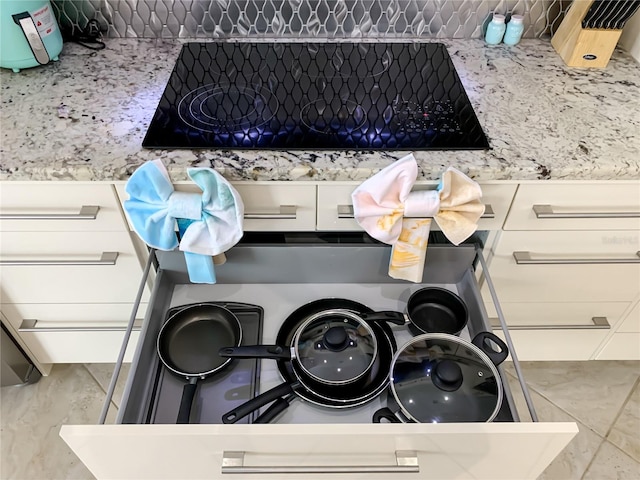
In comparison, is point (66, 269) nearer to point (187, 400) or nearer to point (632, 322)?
point (187, 400)

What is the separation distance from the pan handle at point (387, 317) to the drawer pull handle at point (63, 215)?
1.88 feet

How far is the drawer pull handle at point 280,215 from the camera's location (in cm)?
105

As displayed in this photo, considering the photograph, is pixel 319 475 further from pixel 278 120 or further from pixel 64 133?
pixel 64 133

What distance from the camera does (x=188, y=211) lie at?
0.97m

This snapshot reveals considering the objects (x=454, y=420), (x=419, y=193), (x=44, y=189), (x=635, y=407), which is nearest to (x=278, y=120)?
(x=419, y=193)

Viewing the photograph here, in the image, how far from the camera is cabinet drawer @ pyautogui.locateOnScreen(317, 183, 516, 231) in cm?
102

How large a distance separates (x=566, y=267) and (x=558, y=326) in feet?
0.83

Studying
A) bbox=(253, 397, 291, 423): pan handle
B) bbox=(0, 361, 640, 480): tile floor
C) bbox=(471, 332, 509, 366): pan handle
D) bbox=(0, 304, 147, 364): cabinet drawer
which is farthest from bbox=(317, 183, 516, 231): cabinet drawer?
bbox=(0, 361, 640, 480): tile floor

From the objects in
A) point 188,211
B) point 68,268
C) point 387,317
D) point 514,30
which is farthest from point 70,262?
point 514,30

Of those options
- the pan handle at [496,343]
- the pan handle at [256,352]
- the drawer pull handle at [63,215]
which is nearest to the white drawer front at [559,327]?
the pan handle at [496,343]

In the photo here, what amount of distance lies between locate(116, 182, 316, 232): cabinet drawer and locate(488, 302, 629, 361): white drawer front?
60cm

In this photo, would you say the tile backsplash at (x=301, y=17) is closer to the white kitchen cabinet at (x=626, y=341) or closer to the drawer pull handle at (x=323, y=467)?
the white kitchen cabinet at (x=626, y=341)

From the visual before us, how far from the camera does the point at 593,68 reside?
1242 mm

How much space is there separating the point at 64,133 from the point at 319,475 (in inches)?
31.9
